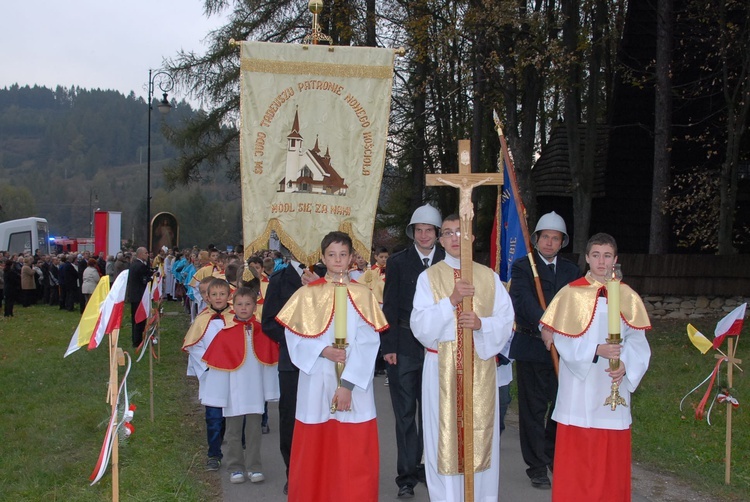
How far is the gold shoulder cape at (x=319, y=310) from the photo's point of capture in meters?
5.38

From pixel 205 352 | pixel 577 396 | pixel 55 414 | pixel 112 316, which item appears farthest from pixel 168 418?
pixel 577 396

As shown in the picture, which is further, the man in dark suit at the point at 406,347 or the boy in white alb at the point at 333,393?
the man in dark suit at the point at 406,347

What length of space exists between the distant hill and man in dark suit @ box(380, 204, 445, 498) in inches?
3282

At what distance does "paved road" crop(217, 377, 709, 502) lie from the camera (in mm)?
6332

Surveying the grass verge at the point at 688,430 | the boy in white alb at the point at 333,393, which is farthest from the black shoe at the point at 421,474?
the grass verge at the point at 688,430

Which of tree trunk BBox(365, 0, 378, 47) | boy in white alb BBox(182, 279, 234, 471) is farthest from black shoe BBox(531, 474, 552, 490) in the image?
tree trunk BBox(365, 0, 378, 47)

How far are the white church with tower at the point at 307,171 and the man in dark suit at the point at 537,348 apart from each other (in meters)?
1.73

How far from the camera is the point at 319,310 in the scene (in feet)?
17.9

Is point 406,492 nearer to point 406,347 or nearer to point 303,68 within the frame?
point 406,347

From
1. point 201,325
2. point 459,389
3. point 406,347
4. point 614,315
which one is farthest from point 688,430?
point 201,325

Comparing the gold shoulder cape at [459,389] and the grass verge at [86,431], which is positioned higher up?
the gold shoulder cape at [459,389]

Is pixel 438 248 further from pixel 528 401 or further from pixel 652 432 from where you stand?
pixel 652 432

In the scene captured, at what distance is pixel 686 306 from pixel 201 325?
13593 millimetres

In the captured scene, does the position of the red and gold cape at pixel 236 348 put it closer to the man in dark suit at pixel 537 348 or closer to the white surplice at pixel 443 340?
the white surplice at pixel 443 340
